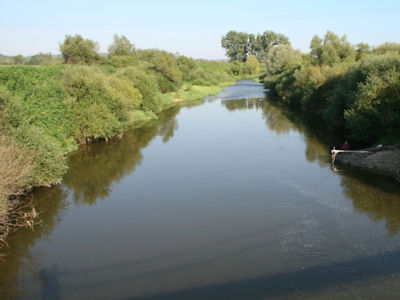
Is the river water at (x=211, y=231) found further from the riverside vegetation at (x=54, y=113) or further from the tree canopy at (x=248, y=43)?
the tree canopy at (x=248, y=43)

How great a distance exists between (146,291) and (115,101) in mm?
21264

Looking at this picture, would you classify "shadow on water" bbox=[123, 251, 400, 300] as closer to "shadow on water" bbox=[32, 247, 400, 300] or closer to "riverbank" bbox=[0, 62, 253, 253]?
"shadow on water" bbox=[32, 247, 400, 300]

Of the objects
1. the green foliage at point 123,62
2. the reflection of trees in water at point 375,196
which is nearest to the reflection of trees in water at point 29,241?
the reflection of trees in water at point 375,196

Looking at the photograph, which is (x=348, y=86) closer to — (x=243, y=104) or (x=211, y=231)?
(x=211, y=231)

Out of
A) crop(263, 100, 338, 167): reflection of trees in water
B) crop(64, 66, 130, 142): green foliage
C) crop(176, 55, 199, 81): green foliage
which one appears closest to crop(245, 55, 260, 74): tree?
crop(176, 55, 199, 81): green foliage

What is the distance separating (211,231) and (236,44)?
477ft

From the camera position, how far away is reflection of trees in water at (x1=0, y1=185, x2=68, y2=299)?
11.4 m

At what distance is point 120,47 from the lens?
8569 cm

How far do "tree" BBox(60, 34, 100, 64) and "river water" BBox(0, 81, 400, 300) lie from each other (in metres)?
43.6

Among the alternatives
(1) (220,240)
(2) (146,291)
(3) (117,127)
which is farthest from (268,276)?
(3) (117,127)

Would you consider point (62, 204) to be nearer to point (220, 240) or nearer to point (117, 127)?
point (220, 240)

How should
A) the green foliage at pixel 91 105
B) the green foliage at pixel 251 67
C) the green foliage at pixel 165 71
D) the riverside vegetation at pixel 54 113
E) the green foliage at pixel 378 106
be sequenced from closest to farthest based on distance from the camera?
1. the riverside vegetation at pixel 54 113
2. the green foliage at pixel 378 106
3. the green foliage at pixel 91 105
4. the green foliage at pixel 165 71
5. the green foliage at pixel 251 67

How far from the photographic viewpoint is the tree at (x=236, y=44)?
149 metres

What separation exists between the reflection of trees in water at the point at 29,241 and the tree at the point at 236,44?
13779 centimetres
